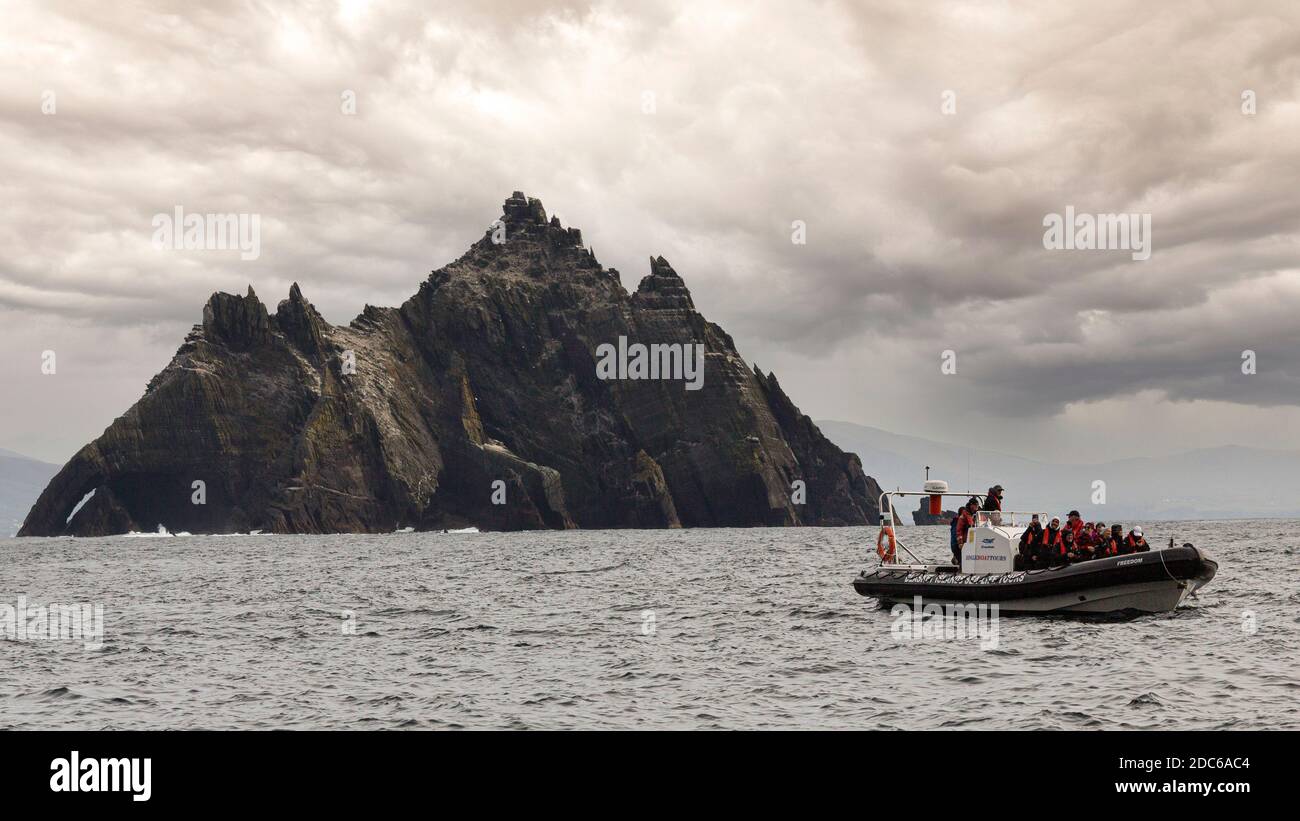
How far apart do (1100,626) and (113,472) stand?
663ft

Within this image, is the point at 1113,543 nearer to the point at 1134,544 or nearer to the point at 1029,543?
the point at 1134,544

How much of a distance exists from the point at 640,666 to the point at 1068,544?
51.5 ft

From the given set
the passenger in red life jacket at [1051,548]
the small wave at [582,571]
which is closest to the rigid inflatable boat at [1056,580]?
the passenger in red life jacket at [1051,548]

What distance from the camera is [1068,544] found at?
33.4 meters

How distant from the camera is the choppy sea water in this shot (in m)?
19.5

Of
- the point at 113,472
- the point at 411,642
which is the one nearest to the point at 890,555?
the point at 411,642

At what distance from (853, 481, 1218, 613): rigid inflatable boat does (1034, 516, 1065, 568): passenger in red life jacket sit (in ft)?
1.33

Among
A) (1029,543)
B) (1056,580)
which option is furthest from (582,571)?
(1056,580)

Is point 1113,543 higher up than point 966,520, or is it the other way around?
point 966,520

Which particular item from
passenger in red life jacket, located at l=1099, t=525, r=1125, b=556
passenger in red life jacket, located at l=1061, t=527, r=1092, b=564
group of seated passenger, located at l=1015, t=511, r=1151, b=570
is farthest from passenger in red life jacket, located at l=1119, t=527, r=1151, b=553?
passenger in red life jacket, located at l=1061, t=527, r=1092, b=564

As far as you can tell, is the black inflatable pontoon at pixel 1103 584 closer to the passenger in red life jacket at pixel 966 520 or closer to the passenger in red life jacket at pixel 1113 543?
the passenger in red life jacket at pixel 1113 543

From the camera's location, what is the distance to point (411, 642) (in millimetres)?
30344

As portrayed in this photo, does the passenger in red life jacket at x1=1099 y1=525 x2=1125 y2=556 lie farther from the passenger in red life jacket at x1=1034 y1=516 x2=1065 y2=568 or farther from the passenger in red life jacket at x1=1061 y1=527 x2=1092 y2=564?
the passenger in red life jacket at x1=1034 y1=516 x2=1065 y2=568

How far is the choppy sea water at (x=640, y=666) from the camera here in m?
19.5
